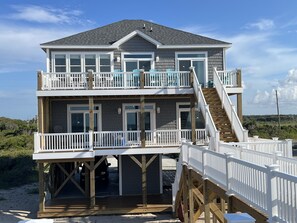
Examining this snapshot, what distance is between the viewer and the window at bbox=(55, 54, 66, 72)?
19141 mm

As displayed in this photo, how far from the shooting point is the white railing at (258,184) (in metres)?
5.64

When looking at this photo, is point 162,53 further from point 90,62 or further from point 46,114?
point 46,114

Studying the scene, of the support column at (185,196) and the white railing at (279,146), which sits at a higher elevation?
the white railing at (279,146)

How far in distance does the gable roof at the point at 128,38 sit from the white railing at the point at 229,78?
2053 millimetres

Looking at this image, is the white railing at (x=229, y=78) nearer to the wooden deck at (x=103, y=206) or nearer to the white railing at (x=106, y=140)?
the white railing at (x=106, y=140)

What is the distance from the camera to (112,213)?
55.4 feet

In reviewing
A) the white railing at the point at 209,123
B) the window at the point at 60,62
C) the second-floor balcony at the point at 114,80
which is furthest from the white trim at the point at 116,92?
the window at the point at 60,62


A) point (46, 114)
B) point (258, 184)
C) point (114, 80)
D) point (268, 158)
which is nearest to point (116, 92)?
point (114, 80)

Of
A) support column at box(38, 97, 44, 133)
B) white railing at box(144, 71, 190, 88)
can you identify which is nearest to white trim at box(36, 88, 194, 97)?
support column at box(38, 97, 44, 133)

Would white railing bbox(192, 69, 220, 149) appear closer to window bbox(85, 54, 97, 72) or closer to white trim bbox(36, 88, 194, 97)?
white trim bbox(36, 88, 194, 97)

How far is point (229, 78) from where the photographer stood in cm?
1852

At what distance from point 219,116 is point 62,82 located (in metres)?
7.63

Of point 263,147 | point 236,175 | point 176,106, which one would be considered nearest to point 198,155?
point 263,147

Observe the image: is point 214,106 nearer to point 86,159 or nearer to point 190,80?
point 190,80
